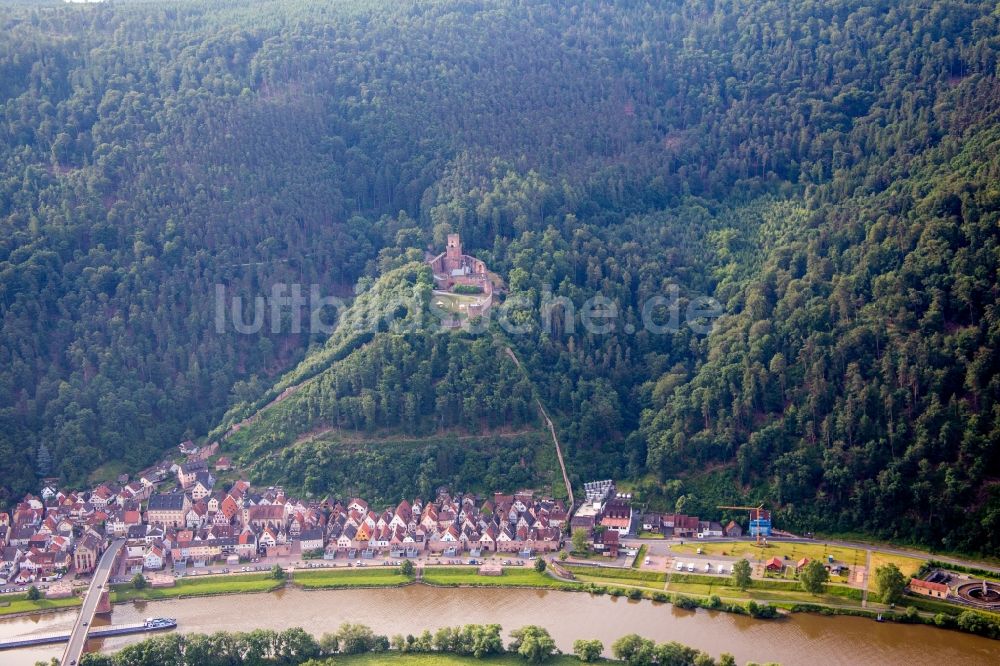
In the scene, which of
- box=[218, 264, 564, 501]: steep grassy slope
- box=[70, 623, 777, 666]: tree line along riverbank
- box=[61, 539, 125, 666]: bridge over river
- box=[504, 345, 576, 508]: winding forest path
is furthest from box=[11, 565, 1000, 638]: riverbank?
box=[218, 264, 564, 501]: steep grassy slope

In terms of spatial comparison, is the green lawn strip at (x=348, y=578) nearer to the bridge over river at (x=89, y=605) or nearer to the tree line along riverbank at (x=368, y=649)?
the tree line along riverbank at (x=368, y=649)

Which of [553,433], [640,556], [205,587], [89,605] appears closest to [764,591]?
[640,556]

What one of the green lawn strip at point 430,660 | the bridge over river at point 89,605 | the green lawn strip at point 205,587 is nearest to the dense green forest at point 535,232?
the bridge over river at point 89,605

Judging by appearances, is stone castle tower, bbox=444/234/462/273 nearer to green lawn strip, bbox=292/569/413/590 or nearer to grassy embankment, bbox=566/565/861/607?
green lawn strip, bbox=292/569/413/590

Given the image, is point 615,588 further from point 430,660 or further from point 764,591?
point 430,660

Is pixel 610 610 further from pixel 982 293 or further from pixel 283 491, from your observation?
pixel 982 293

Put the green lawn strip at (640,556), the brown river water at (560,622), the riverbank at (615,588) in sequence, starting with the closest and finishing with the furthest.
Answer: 1. the brown river water at (560,622)
2. the riverbank at (615,588)
3. the green lawn strip at (640,556)
